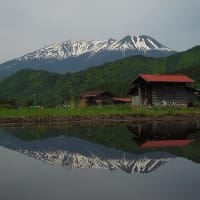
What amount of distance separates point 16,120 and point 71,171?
31638 millimetres

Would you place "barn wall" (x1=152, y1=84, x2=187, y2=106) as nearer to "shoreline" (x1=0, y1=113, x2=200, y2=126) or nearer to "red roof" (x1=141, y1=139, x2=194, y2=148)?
"shoreline" (x1=0, y1=113, x2=200, y2=126)

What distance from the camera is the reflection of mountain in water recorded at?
16672mm

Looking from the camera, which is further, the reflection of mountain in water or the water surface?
the reflection of mountain in water

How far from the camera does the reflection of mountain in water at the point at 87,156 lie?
54.7 feet

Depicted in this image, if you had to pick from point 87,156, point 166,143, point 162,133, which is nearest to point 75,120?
point 162,133

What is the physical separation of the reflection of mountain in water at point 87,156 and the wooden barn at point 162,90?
133ft

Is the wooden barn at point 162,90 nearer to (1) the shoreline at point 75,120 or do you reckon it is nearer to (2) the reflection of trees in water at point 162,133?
(1) the shoreline at point 75,120

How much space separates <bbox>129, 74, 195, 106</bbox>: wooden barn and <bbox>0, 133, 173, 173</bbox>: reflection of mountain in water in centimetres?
4065

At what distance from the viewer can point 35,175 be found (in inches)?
587

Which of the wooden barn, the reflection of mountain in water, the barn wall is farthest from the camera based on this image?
the barn wall

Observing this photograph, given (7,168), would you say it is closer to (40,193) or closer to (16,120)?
(40,193)

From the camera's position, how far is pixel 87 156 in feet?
64.5

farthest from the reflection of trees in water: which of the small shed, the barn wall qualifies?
the small shed

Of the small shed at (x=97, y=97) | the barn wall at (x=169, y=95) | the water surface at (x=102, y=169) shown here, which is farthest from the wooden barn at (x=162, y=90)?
the small shed at (x=97, y=97)
